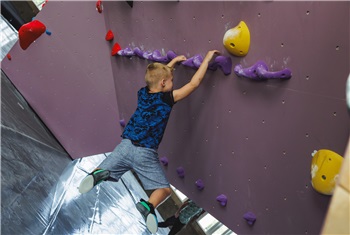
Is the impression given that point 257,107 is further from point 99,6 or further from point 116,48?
point 99,6

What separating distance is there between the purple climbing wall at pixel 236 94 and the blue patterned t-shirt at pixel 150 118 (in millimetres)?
190

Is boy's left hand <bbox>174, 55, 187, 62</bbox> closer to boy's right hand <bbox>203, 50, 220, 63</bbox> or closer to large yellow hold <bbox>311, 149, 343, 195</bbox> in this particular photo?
boy's right hand <bbox>203, 50, 220, 63</bbox>

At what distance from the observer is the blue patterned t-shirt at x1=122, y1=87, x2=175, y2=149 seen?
1.99 meters

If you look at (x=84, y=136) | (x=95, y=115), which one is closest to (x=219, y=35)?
(x=95, y=115)

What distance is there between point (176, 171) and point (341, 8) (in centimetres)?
144

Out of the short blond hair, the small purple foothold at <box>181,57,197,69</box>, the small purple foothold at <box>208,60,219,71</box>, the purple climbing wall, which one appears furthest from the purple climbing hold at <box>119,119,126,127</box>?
the small purple foothold at <box>208,60,219,71</box>

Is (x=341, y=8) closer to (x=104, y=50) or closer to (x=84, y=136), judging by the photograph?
(x=104, y=50)

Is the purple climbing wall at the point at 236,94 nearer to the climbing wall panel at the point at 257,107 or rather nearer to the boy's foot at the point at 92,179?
the climbing wall panel at the point at 257,107

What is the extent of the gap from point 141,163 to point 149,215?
0.29 metres

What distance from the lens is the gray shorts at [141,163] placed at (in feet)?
6.74

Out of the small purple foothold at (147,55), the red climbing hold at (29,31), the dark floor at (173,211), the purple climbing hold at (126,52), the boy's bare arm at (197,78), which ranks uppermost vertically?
the red climbing hold at (29,31)

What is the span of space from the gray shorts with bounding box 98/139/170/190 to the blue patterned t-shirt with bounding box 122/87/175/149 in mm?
39

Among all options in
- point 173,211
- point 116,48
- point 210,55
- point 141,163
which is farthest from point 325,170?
point 173,211

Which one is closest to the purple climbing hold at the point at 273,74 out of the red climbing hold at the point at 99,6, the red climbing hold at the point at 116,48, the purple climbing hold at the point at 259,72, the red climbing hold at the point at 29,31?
the purple climbing hold at the point at 259,72
